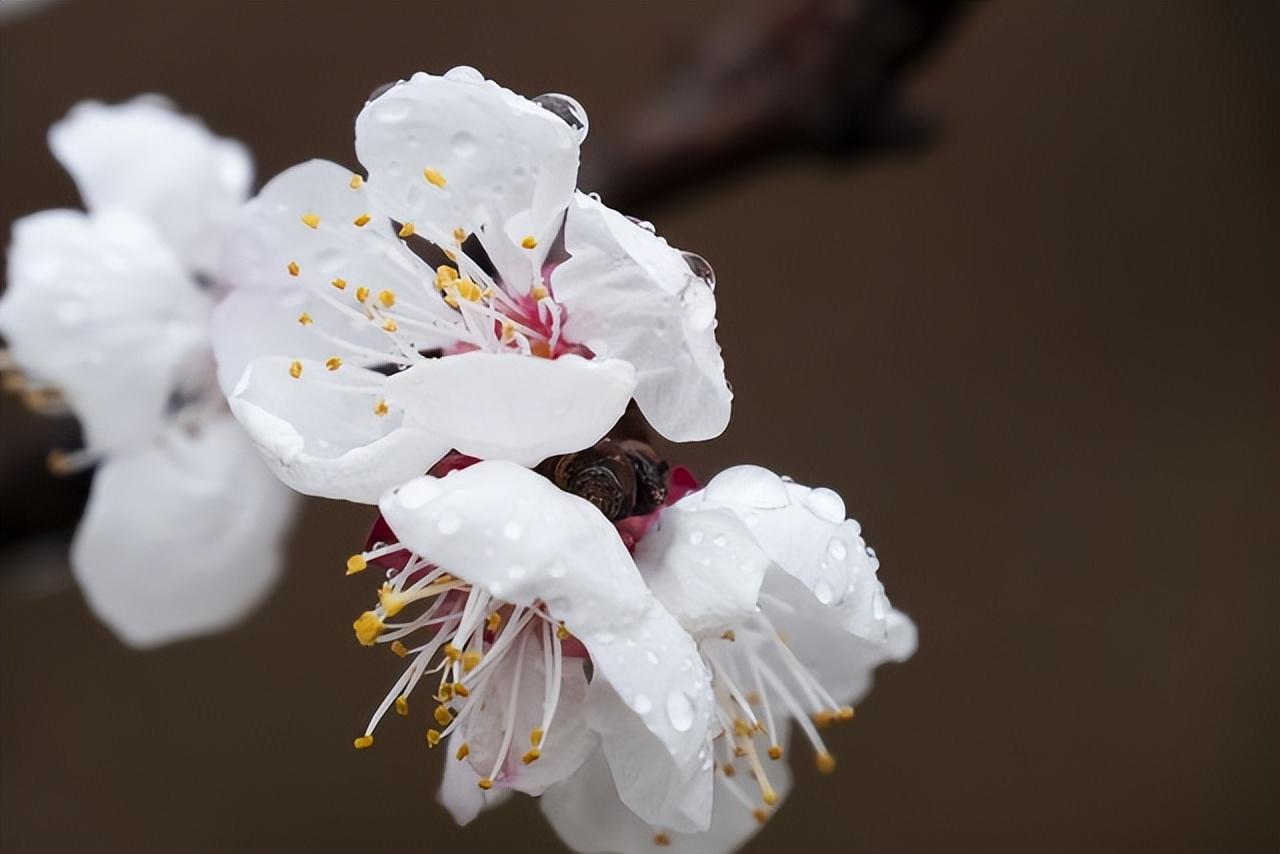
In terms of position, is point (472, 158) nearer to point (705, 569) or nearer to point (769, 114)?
point (705, 569)

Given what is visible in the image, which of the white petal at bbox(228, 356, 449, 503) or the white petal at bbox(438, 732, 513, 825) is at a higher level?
the white petal at bbox(228, 356, 449, 503)

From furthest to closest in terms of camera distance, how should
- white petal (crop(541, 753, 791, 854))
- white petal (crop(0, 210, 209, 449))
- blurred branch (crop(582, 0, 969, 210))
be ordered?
blurred branch (crop(582, 0, 969, 210)) < white petal (crop(0, 210, 209, 449)) < white petal (crop(541, 753, 791, 854))

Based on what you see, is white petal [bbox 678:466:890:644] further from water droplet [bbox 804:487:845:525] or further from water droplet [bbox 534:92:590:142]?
water droplet [bbox 534:92:590:142]

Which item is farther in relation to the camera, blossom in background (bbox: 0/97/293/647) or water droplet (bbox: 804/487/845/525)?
blossom in background (bbox: 0/97/293/647)

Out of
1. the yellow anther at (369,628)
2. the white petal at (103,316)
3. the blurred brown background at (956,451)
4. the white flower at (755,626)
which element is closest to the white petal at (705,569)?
the white flower at (755,626)

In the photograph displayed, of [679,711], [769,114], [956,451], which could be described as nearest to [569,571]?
[679,711]

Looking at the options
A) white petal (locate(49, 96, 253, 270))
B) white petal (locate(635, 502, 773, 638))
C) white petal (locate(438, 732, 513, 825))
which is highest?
white petal (locate(635, 502, 773, 638))

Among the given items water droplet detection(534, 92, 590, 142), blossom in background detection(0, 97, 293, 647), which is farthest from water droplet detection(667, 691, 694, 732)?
blossom in background detection(0, 97, 293, 647)
